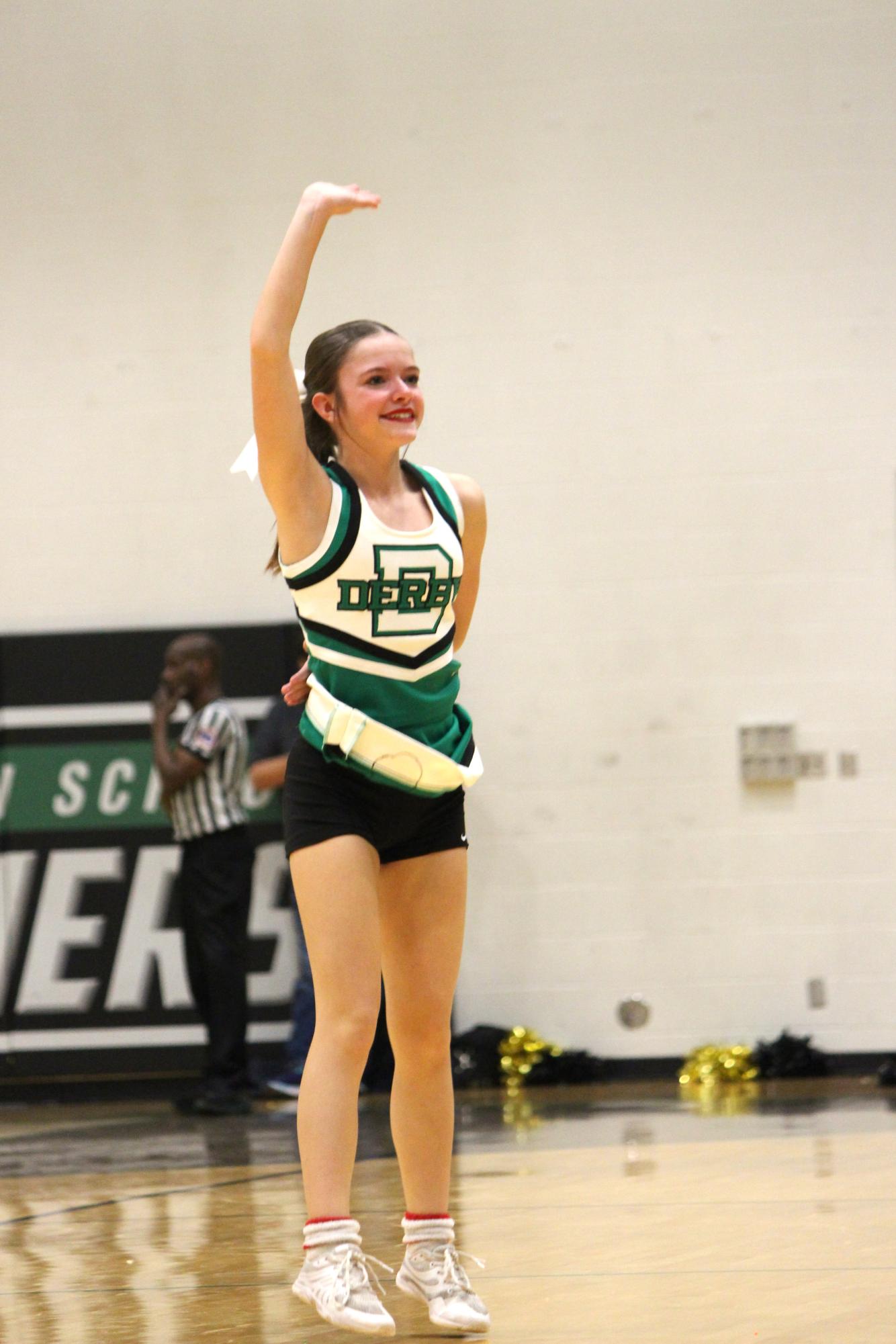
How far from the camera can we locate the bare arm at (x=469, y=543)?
118 inches

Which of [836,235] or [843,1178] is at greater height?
[836,235]

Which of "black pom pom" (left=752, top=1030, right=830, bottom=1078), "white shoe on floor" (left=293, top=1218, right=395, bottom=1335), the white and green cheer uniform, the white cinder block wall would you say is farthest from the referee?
"white shoe on floor" (left=293, top=1218, right=395, bottom=1335)

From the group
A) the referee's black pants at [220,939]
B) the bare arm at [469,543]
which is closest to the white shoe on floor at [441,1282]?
the bare arm at [469,543]

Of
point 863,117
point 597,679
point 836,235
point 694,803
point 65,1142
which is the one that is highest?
point 863,117

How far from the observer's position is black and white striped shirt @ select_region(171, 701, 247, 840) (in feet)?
22.0

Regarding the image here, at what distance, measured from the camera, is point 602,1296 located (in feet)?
9.58

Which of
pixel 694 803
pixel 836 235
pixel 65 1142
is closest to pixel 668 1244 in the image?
pixel 65 1142

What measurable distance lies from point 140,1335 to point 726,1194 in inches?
68.2

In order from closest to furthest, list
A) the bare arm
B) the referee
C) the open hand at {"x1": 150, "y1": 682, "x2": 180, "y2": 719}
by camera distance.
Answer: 1. the bare arm
2. the referee
3. the open hand at {"x1": 150, "y1": 682, "x2": 180, "y2": 719}

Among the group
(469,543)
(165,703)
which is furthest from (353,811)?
(165,703)

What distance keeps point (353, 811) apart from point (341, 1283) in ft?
2.26

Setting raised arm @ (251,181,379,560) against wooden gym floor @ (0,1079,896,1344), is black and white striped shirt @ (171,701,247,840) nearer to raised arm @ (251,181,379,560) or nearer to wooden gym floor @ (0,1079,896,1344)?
wooden gym floor @ (0,1079,896,1344)

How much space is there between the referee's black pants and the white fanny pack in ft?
13.1

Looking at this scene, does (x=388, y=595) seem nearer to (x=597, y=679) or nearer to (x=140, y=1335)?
(x=140, y=1335)
